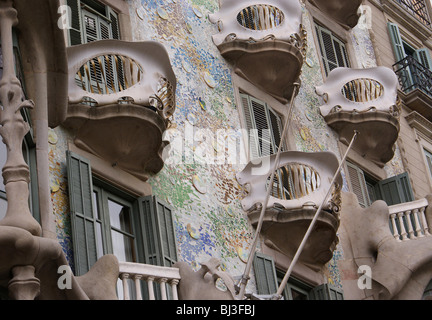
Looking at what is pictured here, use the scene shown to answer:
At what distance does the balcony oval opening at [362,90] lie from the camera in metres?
21.9

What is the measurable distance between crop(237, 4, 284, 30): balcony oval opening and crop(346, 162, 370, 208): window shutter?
319cm

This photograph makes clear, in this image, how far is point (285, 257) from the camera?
716 inches

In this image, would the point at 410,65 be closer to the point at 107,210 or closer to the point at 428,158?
the point at 428,158

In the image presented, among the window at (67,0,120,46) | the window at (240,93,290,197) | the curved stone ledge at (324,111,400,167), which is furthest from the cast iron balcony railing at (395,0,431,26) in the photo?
→ the window at (67,0,120,46)

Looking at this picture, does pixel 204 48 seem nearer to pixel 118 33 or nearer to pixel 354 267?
pixel 118 33

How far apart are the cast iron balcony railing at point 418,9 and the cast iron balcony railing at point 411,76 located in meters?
2.55

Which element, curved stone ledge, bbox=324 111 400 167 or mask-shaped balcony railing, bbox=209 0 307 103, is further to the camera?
curved stone ledge, bbox=324 111 400 167

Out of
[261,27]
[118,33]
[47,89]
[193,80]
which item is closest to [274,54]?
[261,27]

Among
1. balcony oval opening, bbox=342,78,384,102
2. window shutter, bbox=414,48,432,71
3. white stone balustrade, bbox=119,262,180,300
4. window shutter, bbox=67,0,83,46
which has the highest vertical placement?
window shutter, bbox=414,48,432,71

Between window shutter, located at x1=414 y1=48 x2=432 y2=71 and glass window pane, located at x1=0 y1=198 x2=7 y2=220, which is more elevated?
window shutter, located at x1=414 y1=48 x2=432 y2=71

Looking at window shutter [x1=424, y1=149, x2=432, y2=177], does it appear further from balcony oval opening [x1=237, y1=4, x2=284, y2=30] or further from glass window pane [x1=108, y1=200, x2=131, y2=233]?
glass window pane [x1=108, y1=200, x2=131, y2=233]

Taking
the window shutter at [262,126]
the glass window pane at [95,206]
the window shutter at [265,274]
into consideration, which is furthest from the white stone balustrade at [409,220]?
the glass window pane at [95,206]

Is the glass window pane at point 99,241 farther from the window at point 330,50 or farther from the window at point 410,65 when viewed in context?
the window at point 410,65

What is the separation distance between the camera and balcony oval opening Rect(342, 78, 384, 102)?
71.7 feet
